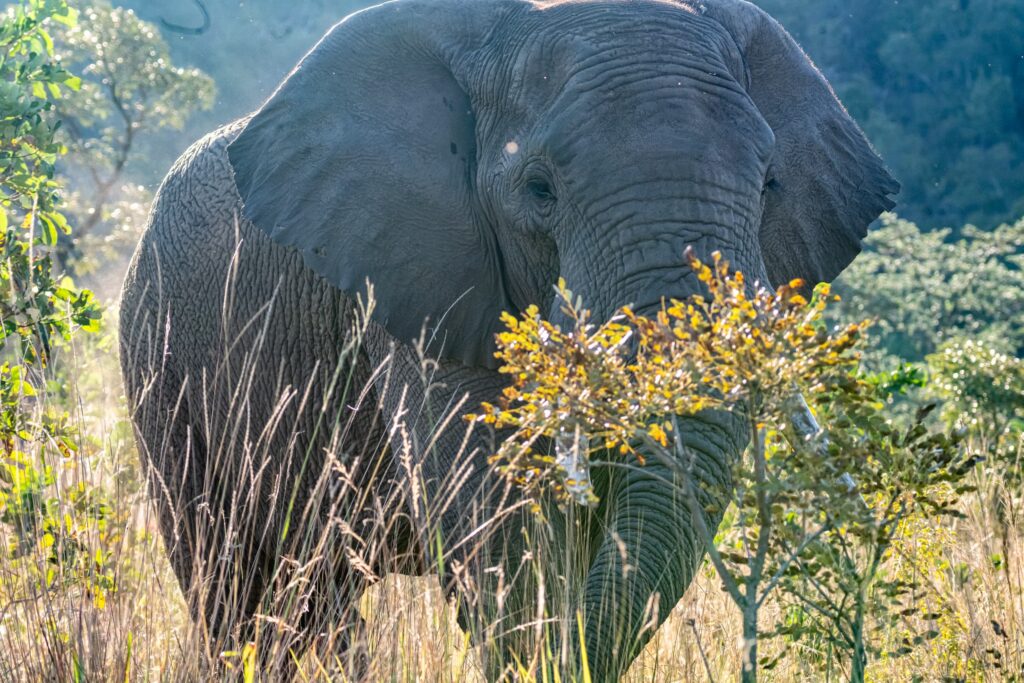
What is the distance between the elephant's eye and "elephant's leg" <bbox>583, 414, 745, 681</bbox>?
0.89 m

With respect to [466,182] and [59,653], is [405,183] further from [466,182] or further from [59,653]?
[59,653]

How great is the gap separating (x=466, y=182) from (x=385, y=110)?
36 cm

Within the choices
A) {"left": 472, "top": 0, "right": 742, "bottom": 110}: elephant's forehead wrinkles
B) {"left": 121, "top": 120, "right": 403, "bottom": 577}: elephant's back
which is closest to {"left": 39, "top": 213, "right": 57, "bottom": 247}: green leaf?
{"left": 121, "top": 120, "right": 403, "bottom": 577}: elephant's back

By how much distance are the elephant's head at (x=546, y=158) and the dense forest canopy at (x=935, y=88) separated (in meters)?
26.9

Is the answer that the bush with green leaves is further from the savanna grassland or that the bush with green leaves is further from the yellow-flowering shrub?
the yellow-flowering shrub

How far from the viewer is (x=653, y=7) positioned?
4164 millimetres

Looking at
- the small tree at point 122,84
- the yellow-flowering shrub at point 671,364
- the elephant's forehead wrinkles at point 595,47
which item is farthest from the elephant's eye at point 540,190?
the small tree at point 122,84

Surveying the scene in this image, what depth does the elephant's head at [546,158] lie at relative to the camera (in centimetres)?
375

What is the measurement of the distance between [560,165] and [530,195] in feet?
0.59

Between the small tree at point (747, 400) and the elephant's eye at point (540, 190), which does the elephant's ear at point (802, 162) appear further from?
the small tree at point (747, 400)

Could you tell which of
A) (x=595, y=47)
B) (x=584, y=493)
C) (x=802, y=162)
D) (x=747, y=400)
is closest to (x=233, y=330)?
(x=595, y=47)

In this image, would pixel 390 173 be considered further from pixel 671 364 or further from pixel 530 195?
pixel 671 364

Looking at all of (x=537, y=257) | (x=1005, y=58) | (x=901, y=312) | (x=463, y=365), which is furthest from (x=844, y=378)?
(x=1005, y=58)

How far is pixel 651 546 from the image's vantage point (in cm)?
341
